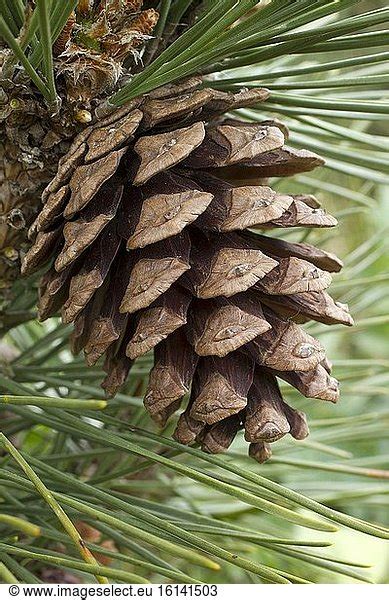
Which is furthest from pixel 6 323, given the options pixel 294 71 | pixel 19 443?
pixel 294 71

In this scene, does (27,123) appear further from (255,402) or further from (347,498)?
(347,498)

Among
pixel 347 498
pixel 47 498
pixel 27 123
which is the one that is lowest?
pixel 347 498

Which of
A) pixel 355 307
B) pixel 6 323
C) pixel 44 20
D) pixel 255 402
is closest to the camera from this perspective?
pixel 44 20

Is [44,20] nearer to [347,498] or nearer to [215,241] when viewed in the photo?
[215,241]

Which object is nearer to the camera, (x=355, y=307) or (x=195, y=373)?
(x=195, y=373)

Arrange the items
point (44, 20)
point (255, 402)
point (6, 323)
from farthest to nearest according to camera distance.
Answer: point (6, 323), point (255, 402), point (44, 20)

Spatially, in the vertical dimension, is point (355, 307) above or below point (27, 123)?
below

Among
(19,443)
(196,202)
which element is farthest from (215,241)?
(19,443)
